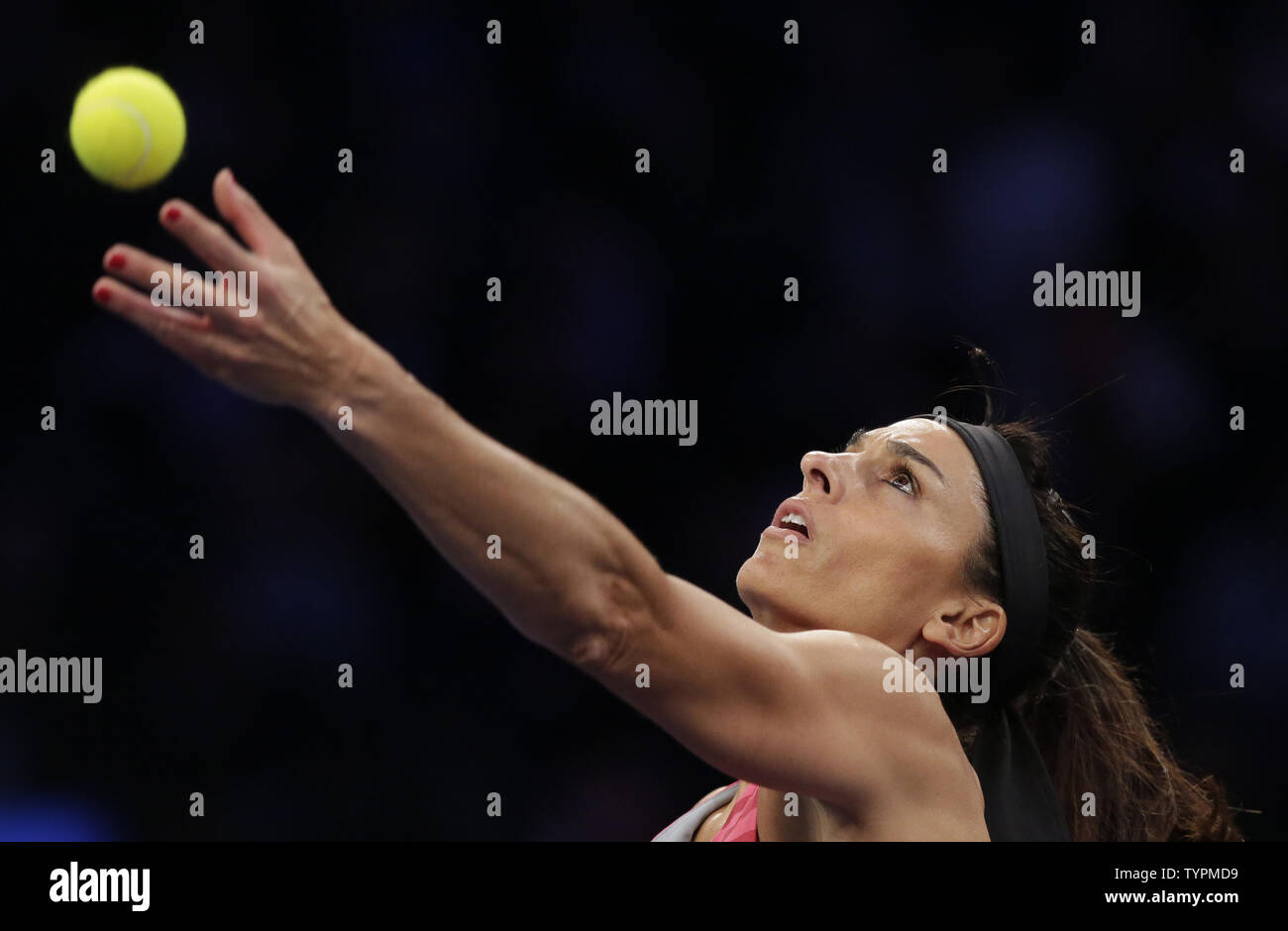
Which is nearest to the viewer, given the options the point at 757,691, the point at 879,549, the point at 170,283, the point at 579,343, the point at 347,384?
the point at 170,283

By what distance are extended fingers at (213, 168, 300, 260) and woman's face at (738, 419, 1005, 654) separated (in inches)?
45.4

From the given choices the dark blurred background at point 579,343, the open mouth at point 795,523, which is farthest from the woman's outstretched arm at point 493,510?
the dark blurred background at point 579,343

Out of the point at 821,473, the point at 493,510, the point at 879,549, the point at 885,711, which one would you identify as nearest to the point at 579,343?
the point at 821,473

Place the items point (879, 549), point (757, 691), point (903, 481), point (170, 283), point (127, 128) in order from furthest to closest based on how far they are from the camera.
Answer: point (127, 128) → point (903, 481) → point (879, 549) → point (757, 691) → point (170, 283)

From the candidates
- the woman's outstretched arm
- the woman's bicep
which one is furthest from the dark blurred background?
the woman's outstretched arm

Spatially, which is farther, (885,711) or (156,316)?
(885,711)

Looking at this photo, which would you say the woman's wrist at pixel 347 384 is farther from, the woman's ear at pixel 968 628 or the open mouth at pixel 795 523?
the woman's ear at pixel 968 628

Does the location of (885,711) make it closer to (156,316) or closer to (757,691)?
(757,691)

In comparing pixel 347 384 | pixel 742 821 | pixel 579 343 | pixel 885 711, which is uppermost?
pixel 579 343

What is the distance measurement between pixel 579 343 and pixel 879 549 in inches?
72.0

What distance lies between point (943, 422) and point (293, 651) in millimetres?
2036

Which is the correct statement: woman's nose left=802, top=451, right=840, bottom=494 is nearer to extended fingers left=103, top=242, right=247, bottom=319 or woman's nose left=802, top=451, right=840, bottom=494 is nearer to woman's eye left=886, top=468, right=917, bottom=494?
woman's eye left=886, top=468, right=917, bottom=494

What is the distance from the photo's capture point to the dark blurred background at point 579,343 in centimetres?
395

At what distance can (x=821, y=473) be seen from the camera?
2625 mm
